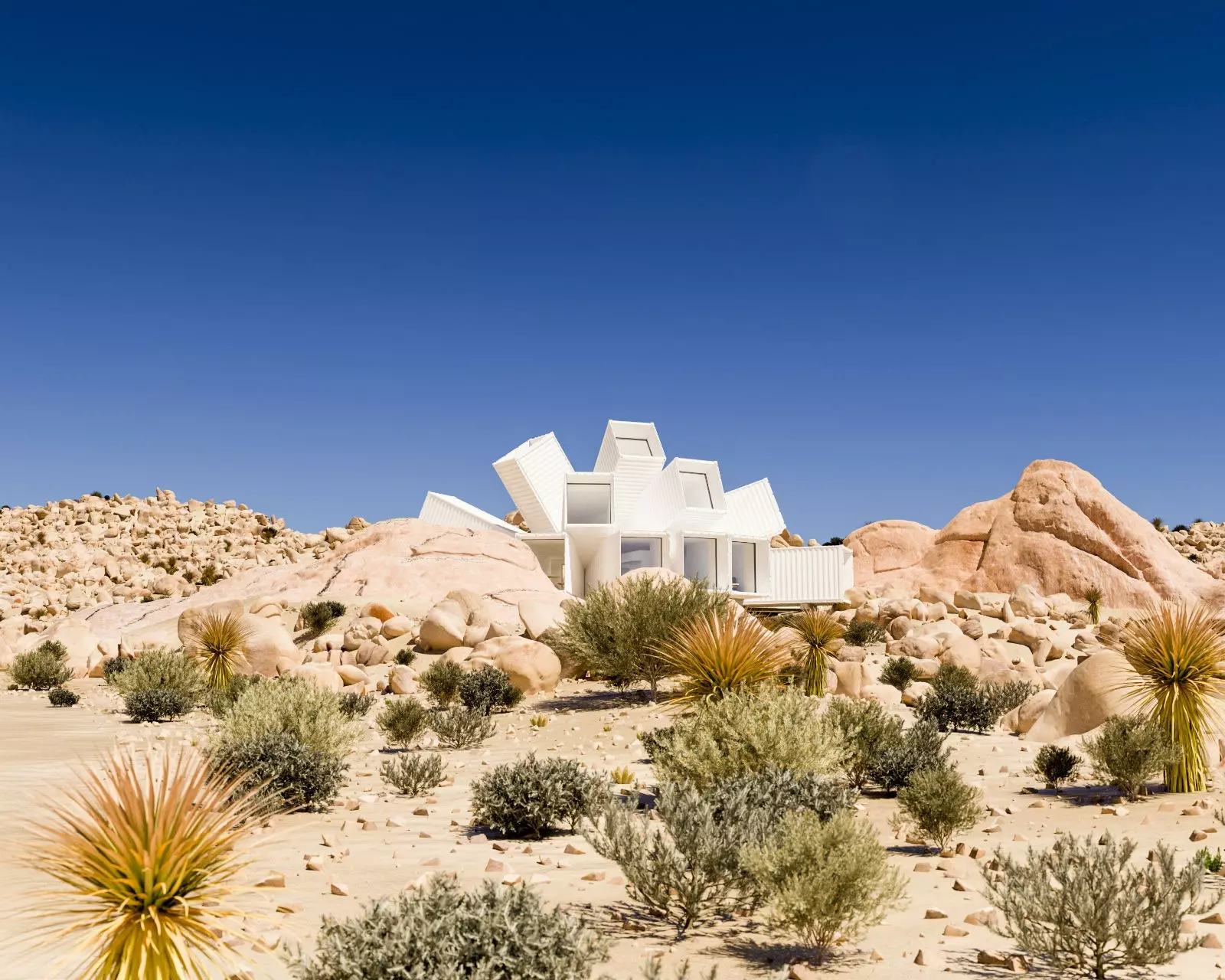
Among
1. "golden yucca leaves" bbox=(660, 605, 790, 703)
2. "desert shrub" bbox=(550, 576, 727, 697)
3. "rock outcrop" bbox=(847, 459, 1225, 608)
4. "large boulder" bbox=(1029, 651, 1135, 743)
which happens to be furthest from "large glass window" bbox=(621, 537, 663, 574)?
"golden yucca leaves" bbox=(660, 605, 790, 703)

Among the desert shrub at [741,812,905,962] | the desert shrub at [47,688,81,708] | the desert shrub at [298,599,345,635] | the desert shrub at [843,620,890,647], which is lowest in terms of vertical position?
the desert shrub at [47,688,81,708]

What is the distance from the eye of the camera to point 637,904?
5855 millimetres

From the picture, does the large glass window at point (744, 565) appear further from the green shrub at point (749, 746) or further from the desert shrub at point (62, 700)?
the green shrub at point (749, 746)

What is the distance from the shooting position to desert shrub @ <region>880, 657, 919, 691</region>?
20.0 m

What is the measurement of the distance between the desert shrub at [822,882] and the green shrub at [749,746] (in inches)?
101

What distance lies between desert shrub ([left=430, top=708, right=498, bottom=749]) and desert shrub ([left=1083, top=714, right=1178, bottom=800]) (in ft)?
26.5

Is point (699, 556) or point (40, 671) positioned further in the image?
point (699, 556)

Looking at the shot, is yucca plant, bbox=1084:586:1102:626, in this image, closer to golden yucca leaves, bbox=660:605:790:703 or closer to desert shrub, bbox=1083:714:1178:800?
desert shrub, bbox=1083:714:1178:800

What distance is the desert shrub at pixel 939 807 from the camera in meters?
7.58

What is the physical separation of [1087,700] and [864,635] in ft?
47.8

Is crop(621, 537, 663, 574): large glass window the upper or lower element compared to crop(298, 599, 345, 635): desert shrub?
upper

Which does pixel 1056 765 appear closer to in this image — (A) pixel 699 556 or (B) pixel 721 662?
(B) pixel 721 662

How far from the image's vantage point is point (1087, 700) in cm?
1330

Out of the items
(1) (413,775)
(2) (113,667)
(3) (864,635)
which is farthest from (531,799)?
(3) (864,635)
